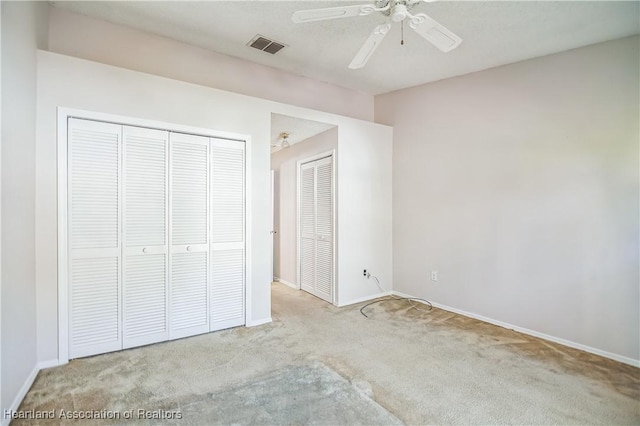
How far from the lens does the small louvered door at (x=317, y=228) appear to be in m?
4.08

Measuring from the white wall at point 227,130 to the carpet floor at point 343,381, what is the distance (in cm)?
56

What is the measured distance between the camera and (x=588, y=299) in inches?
108

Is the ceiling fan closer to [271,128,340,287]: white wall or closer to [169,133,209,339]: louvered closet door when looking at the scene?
[169,133,209,339]: louvered closet door

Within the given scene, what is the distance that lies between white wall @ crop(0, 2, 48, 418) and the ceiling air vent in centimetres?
169

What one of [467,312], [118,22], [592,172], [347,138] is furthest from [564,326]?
[118,22]

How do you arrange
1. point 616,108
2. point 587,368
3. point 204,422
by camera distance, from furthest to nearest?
point 616,108 < point 587,368 < point 204,422

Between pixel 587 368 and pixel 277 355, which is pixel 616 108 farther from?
pixel 277 355

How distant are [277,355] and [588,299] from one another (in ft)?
9.07

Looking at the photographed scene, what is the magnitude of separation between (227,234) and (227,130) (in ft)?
3.38

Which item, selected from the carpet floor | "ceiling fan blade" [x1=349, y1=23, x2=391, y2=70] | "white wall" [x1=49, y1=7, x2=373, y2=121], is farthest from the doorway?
the carpet floor

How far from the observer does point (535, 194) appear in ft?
10.0

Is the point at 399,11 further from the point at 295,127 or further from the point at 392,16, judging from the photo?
the point at 295,127

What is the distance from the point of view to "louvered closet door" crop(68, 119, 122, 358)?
243 cm

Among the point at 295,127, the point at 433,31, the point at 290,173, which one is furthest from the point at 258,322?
the point at 433,31
